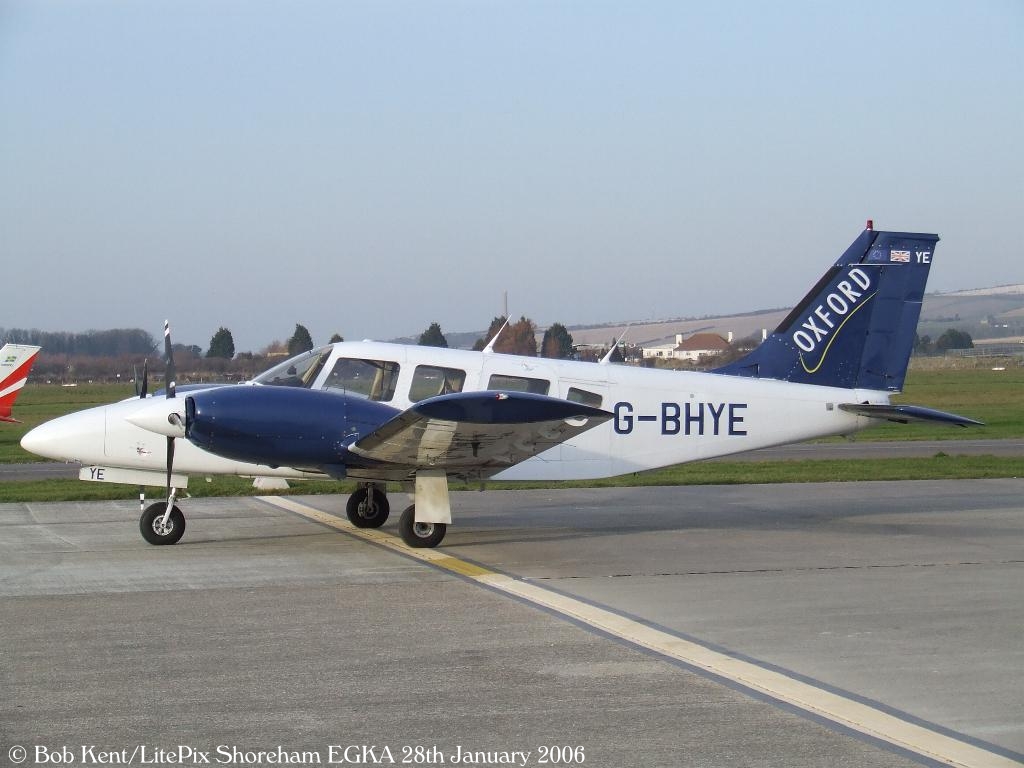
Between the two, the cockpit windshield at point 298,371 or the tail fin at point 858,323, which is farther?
the tail fin at point 858,323

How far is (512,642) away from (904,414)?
766 cm

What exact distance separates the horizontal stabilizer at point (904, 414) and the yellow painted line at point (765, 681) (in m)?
5.74

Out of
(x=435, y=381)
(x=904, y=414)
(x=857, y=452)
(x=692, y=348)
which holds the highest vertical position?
(x=692, y=348)

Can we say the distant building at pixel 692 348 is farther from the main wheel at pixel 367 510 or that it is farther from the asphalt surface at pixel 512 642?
the main wheel at pixel 367 510

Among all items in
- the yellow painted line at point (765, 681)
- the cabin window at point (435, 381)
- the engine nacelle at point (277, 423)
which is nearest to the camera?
the yellow painted line at point (765, 681)

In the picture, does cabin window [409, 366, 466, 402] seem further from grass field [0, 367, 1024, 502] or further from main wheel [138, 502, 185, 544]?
grass field [0, 367, 1024, 502]

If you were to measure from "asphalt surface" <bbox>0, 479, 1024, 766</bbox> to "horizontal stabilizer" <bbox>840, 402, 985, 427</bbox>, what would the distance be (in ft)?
4.61

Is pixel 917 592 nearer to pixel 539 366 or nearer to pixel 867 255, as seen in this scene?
pixel 539 366

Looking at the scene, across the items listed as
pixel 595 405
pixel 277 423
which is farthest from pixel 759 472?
pixel 277 423

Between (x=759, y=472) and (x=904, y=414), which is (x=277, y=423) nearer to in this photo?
(x=904, y=414)

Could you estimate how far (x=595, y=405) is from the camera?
13.2 meters

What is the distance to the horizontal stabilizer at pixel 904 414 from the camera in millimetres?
12953

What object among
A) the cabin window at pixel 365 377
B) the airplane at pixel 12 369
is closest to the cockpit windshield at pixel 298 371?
the cabin window at pixel 365 377

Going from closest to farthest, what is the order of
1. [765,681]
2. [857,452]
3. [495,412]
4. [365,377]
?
1. [765,681]
2. [495,412]
3. [365,377]
4. [857,452]
